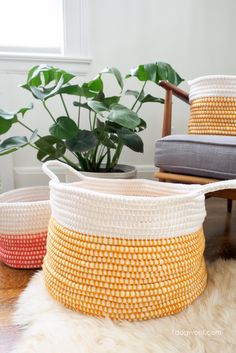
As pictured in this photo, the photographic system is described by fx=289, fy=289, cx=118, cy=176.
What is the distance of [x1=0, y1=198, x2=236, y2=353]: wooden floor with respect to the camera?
25.4 inches

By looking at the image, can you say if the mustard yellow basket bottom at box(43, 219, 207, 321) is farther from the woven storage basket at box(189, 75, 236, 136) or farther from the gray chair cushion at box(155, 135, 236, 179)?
the woven storage basket at box(189, 75, 236, 136)

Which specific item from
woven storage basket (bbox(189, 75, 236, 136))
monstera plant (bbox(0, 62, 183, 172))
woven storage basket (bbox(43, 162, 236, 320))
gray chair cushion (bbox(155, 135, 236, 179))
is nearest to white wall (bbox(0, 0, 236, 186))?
monstera plant (bbox(0, 62, 183, 172))

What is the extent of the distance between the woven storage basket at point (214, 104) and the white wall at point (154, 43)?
0.59m

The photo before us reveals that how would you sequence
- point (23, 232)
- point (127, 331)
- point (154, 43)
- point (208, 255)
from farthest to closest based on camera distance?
1. point (154, 43)
2. point (208, 255)
3. point (23, 232)
4. point (127, 331)

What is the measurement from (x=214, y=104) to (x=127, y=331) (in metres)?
0.90

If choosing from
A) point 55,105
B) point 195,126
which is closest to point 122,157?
point 55,105

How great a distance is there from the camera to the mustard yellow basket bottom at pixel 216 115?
1140 millimetres

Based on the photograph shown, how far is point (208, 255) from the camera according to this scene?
1.01 metres

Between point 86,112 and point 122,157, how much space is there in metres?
0.35

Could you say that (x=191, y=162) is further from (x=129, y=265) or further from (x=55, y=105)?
(x=55, y=105)

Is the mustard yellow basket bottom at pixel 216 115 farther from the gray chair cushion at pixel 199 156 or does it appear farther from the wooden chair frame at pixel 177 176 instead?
the gray chair cushion at pixel 199 156

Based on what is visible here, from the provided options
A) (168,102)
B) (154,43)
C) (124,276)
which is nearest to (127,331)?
(124,276)

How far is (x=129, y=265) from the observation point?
622mm

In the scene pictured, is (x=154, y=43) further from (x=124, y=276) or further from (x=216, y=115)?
(x=124, y=276)
